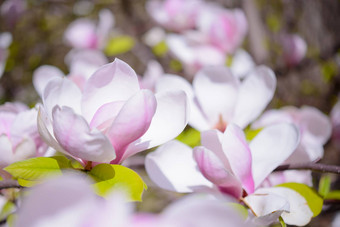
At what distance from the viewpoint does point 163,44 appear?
1.56 m

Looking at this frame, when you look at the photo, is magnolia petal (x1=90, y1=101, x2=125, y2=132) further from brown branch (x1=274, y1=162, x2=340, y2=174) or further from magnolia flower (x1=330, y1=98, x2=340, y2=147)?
magnolia flower (x1=330, y1=98, x2=340, y2=147)

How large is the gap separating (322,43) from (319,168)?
8.81 feet

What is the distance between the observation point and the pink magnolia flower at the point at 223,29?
124 centimetres

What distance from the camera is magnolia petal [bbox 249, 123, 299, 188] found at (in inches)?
21.0

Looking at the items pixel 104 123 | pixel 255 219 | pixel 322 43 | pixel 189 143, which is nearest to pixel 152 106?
pixel 104 123

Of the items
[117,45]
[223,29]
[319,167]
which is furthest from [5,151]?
[117,45]

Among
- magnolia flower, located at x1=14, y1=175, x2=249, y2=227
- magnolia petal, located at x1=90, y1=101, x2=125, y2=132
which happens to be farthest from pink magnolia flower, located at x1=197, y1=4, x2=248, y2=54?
magnolia flower, located at x1=14, y1=175, x2=249, y2=227

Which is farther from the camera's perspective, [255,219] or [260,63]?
[260,63]

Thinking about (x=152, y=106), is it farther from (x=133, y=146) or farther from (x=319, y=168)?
(x=319, y=168)

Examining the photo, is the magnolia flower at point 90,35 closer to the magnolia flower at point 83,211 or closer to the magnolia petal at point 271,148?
the magnolia petal at point 271,148

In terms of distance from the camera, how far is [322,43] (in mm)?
2939

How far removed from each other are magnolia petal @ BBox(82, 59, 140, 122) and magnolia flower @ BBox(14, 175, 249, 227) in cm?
25

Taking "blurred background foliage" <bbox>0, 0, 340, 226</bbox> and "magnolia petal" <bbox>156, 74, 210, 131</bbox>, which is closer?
"magnolia petal" <bbox>156, 74, 210, 131</bbox>

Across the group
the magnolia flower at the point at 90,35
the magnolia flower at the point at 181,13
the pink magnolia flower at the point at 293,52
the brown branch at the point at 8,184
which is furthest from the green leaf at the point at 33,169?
A: the pink magnolia flower at the point at 293,52
